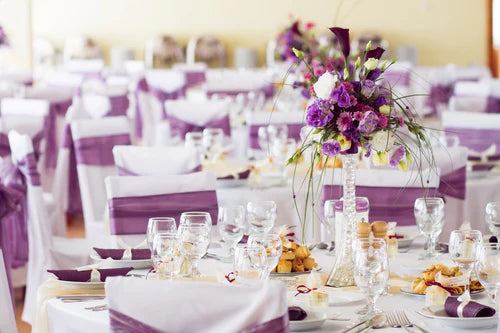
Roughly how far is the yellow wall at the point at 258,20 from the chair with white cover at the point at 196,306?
16.3 metres

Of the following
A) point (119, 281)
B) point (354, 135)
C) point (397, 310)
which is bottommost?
point (397, 310)

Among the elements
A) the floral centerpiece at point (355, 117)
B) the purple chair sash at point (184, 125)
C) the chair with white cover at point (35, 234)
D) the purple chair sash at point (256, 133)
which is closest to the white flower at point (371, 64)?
the floral centerpiece at point (355, 117)

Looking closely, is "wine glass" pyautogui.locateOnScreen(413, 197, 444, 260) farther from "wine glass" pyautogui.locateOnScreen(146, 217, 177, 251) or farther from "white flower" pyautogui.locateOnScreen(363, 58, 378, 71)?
"wine glass" pyautogui.locateOnScreen(146, 217, 177, 251)

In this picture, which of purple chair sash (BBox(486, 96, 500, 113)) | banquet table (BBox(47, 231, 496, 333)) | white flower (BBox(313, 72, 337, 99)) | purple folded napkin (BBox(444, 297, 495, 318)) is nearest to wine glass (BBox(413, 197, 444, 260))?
banquet table (BBox(47, 231, 496, 333))

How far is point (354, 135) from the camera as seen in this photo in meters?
2.82

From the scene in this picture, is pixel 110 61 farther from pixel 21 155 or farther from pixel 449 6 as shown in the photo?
pixel 21 155

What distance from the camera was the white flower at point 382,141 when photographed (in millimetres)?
2818

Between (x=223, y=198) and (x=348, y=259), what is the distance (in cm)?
172

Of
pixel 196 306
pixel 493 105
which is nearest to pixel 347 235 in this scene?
pixel 196 306

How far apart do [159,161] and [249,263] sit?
2171 millimetres

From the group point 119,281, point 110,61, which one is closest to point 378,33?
point 110,61

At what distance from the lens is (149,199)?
384 cm

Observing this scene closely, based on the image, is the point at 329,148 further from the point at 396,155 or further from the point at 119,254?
the point at 119,254

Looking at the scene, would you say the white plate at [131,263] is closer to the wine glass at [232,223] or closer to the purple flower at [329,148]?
the wine glass at [232,223]
